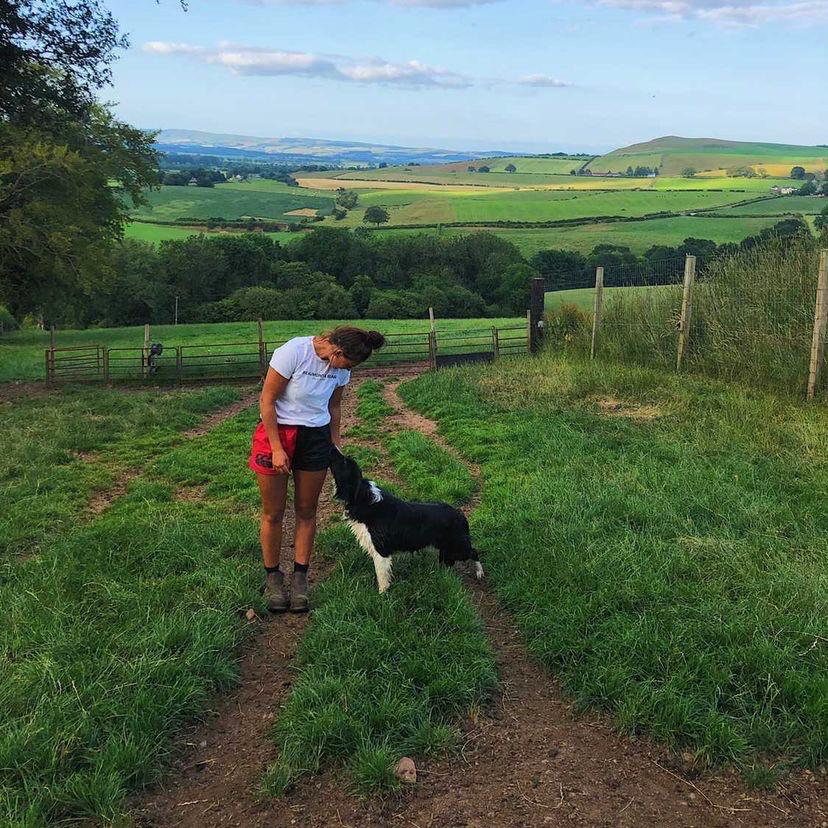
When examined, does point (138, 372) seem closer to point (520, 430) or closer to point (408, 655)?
point (520, 430)

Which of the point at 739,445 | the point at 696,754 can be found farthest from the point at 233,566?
the point at 739,445

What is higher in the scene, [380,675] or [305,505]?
[305,505]

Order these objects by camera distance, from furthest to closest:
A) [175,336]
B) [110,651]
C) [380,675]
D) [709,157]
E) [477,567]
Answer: [709,157]
[175,336]
[477,567]
[110,651]
[380,675]

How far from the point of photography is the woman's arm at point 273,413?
401cm

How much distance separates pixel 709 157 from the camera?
314 ft

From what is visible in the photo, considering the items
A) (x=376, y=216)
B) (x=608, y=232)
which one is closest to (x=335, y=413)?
(x=608, y=232)

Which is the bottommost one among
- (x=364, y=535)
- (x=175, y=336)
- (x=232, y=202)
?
(x=175, y=336)

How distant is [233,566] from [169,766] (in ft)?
6.26

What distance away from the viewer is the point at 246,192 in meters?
95.7

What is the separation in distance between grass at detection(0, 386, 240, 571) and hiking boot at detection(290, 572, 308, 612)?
245cm

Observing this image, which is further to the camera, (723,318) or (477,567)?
(723,318)

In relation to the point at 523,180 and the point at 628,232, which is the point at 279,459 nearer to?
the point at 628,232

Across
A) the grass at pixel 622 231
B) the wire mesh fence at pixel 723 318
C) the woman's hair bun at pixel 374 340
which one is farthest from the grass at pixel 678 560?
the grass at pixel 622 231

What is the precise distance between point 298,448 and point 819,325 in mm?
8152
